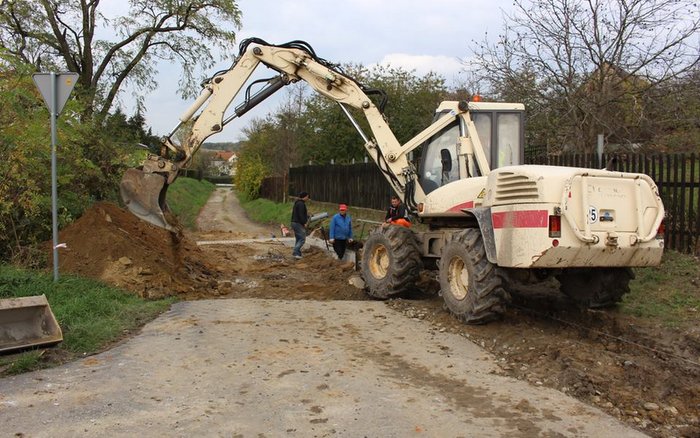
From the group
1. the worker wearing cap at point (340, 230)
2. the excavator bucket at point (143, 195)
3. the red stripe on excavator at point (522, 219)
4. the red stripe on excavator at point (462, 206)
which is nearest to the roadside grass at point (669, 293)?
the red stripe on excavator at point (522, 219)

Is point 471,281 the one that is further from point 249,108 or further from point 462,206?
point 249,108

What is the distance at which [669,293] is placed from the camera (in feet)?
30.3

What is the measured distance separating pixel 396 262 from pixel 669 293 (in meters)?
4.08

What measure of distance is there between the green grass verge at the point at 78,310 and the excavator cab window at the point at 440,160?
15.0ft

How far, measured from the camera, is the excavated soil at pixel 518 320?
549cm

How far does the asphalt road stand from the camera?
4688mm

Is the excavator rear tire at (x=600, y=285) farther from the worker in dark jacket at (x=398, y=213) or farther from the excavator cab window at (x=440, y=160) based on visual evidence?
the worker in dark jacket at (x=398, y=213)

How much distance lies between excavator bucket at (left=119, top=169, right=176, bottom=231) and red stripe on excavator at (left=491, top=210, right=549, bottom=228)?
19.1 feet

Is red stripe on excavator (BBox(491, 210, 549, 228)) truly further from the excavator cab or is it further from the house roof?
the house roof

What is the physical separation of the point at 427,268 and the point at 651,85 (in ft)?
23.1

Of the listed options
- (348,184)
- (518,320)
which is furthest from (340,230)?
(348,184)

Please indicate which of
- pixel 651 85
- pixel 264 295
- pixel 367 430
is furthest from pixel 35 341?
pixel 651 85

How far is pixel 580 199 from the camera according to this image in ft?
23.2

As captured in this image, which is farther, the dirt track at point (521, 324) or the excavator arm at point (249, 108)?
the excavator arm at point (249, 108)
